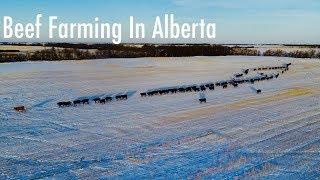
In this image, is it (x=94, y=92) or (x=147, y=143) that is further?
(x=94, y=92)

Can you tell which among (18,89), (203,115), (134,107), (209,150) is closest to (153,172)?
(209,150)

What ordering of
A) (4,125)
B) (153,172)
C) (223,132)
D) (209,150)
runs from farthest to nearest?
(4,125)
(223,132)
(209,150)
(153,172)

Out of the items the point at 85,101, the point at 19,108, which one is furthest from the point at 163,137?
the point at 85,101

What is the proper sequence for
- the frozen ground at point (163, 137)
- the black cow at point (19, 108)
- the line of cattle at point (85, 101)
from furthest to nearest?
the line of cattle at point (85, 101), the black cow at point (19, 108), the frozen ground at point (163, 137)

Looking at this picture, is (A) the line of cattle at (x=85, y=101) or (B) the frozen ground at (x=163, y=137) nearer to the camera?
(B) the frozen ground at (x=163, y=137)

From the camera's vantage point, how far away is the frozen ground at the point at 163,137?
10797 mm

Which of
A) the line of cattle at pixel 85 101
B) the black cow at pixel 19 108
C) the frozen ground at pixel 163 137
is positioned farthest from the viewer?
the line of cattle at pixel 85 101

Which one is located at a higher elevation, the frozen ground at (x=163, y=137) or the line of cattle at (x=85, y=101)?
the line of cattle at (x=85, y=101)

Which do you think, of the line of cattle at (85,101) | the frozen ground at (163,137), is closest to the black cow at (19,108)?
the frozen ground at (163,137)

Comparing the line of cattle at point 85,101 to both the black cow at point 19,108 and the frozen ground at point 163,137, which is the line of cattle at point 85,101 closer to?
the frozen ground at point 163,137

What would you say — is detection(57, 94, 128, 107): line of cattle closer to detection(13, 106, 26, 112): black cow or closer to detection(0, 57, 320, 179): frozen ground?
detection(0, 57, 320, 179): frozen ground

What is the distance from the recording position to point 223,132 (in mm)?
14906

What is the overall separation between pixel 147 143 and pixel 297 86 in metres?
19.8

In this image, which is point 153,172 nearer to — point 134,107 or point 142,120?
point 142,120
